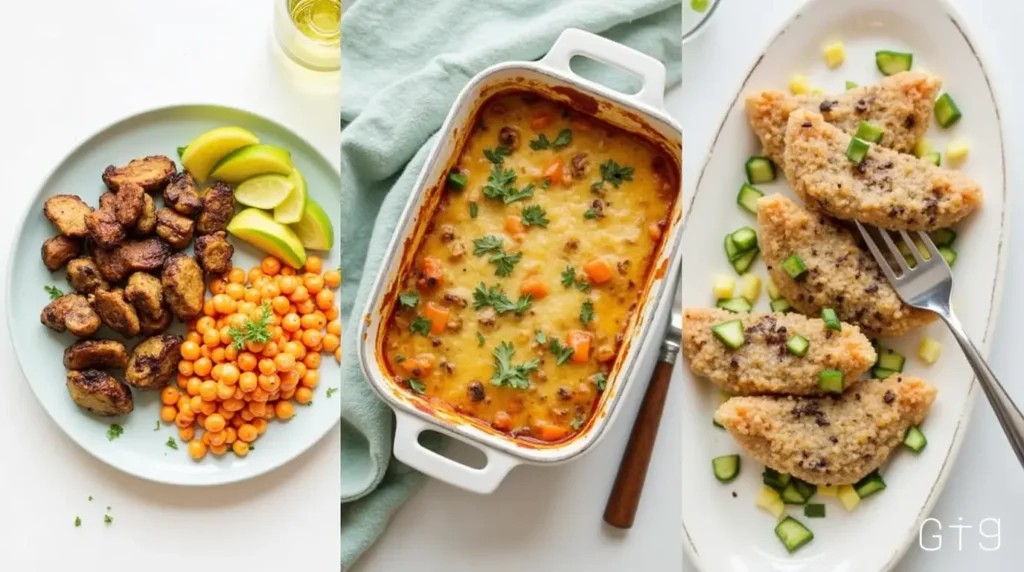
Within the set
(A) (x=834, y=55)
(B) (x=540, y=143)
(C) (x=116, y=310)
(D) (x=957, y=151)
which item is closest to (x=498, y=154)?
(B) (x=540, y=143)

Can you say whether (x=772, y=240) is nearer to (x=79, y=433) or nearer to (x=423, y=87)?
(x=423, y=87)

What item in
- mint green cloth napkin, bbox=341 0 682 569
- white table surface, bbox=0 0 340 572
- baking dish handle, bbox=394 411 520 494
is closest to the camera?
baking dish handle, bbox=394 411 520 494

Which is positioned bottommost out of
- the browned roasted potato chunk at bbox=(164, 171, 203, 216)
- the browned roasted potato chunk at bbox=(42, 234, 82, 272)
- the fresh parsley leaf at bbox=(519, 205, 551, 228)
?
the browned roasted potato chunk at bbox=(42, 234, 82, 272)

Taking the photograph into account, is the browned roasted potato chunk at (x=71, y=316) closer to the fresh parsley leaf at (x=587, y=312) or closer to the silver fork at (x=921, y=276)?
the fresh parsley leaf at (x=587, y=312)

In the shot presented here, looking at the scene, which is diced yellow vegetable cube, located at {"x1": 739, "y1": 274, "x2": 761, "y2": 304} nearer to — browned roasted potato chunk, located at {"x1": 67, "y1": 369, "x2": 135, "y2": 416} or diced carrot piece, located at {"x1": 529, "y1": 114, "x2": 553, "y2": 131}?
diced carrot piece, located at {"x1": 529, "y1": 114, "x2": 553, "y2": 131}

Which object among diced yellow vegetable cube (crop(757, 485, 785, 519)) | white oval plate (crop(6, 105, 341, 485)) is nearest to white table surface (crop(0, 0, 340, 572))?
white oval plate (crop(6, 105, 341, 485))

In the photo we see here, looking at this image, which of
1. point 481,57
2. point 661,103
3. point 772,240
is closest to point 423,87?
point 481,57
